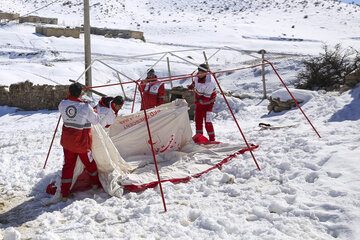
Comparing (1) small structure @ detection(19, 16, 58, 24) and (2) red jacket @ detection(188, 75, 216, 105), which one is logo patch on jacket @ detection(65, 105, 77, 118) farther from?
(1) small structure @ detection(19, 16, 58, 24)

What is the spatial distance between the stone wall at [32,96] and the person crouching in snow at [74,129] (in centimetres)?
823

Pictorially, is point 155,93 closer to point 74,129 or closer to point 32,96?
point 74,129

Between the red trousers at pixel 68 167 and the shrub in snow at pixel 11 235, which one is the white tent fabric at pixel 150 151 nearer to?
the red trousers at pixel 68 167

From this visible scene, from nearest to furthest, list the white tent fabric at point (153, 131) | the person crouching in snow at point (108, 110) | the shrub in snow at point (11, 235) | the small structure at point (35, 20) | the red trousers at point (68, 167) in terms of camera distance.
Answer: the shrub in snow at point (11, 235) < the red trousers at point (68, 167) < the person crouching in snow at point (108, 110) < the white tent fabric at point (153, 131) < the small structure at point (35, 20)

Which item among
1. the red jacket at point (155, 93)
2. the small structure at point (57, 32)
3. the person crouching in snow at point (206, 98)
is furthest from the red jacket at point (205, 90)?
the small structure at point (57, 32)

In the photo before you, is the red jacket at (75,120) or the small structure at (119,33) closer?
the red jacket at (75,120)

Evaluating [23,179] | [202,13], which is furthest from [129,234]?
[202,13]

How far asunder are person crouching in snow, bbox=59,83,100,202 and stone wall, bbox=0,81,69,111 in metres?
8.23

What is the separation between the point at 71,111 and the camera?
163 inches

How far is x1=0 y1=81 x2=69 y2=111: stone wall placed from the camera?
39.9ft

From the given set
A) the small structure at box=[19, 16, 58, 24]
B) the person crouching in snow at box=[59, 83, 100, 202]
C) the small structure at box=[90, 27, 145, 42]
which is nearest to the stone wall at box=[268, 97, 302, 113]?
the person crouching in snow at box=[59, 83, 100, 202]

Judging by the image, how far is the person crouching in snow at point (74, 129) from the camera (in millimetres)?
4164

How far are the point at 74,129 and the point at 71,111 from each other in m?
→ 0.22

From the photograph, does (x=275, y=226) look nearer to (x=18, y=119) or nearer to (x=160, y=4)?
(x=18, y=119)
